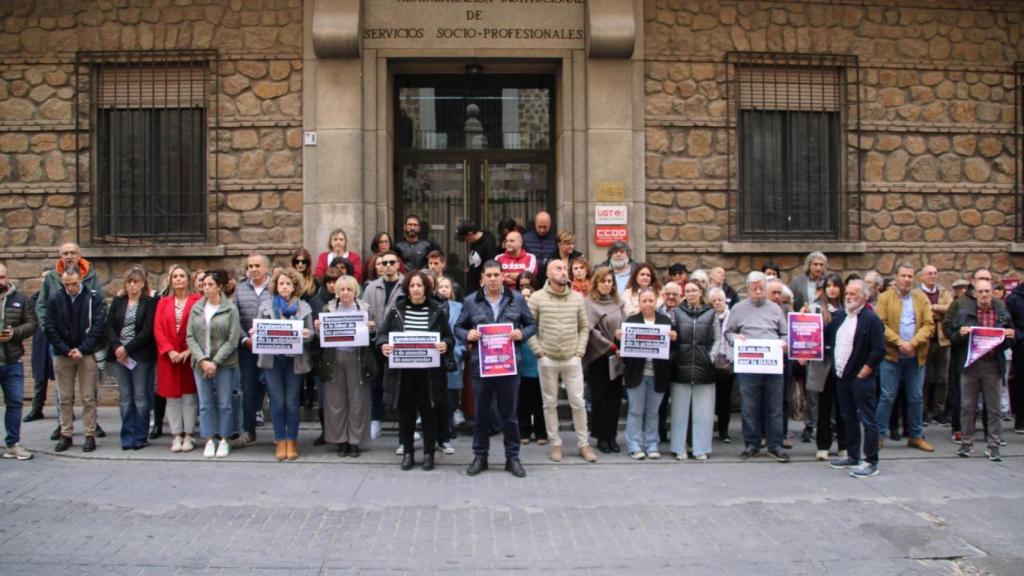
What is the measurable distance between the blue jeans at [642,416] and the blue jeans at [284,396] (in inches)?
135

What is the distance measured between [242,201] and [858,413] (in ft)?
26.9

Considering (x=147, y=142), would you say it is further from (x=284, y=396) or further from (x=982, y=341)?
(x=982, y=341)

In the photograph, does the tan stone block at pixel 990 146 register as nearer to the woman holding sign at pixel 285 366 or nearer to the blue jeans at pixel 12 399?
the woman holding sign at pixel 285 366

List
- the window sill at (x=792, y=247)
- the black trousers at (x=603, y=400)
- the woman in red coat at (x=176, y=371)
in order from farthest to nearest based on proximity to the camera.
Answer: the window sill at (x=792, y=247) → the black trousers at (x=603, y=400) → the woman in red coat at (x=176, y=371)

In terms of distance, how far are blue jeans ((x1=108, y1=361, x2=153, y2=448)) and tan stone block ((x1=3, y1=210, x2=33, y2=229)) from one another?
13.0 feet

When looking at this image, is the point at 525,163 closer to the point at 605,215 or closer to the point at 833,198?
the point at 605,215

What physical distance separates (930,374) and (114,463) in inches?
369

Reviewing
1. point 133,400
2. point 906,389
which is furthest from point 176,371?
point 906,389

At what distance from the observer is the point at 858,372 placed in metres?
9.55

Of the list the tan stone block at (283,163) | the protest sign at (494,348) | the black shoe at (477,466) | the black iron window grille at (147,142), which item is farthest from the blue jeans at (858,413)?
the black iron window grille at (147,142)

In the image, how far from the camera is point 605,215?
13.1 m

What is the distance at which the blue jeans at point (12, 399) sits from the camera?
9852mm

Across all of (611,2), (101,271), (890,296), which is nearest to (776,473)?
(890,296)

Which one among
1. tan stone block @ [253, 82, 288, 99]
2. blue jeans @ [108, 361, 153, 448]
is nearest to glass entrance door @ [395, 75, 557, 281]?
tan stone block @ [253, 82, 288, 99]
